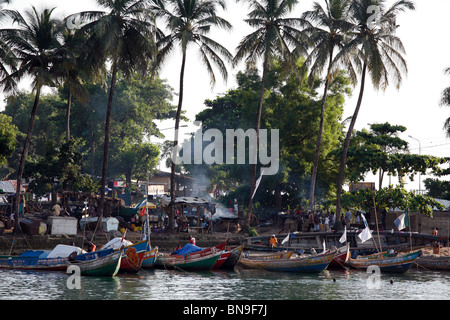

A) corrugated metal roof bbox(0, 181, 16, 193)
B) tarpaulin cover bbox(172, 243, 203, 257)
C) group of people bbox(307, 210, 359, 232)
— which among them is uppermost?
corrugated metal roof bbox(0, 181, 16, 193)

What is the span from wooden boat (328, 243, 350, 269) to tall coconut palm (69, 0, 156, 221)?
1651cm

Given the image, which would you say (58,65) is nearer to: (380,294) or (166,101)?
(380,294)

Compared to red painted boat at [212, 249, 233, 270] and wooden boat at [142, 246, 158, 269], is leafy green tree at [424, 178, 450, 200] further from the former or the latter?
wooden boat at [142, 246, 158, 269]

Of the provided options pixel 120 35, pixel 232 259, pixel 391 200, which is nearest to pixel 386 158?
pixel 391 200

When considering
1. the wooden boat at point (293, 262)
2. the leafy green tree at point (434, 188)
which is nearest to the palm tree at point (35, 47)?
the wooden boat at point (293, 262)

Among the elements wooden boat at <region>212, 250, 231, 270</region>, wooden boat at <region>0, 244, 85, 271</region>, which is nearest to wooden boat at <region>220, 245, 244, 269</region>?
wooden boat at <region>212, 250, 231, 270</region>

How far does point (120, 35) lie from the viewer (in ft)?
122

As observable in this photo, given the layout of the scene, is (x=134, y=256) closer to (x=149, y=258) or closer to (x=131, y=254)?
(x=131, y=254)

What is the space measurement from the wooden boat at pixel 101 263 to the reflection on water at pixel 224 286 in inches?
21.5

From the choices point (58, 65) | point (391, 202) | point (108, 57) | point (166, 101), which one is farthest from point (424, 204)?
point (166, 101)

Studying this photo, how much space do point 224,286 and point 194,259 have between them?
5741 mm

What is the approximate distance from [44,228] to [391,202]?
83.8 ft

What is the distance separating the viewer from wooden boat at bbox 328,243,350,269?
112ft

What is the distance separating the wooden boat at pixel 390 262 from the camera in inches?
1291
